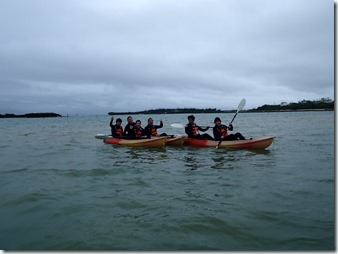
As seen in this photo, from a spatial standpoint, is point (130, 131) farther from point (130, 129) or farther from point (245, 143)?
point (245, 143)

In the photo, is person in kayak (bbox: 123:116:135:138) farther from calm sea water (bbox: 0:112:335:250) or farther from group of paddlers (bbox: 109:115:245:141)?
calm sea water (bbox: 0:112:335:250)

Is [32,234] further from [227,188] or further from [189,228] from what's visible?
[227,188]

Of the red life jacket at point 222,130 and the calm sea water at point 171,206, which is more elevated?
the red life jacket at point 222,130

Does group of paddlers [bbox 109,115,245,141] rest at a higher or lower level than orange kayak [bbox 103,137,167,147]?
higher

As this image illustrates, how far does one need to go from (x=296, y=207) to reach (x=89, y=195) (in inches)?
176

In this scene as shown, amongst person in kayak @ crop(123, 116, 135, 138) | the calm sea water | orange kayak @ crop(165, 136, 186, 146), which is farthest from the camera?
person in kayak @ crop(123, 116, 135, 138)

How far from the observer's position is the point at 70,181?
28.0 feet

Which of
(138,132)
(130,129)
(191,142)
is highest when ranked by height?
(130,129)

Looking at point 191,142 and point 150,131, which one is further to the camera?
point 150,131

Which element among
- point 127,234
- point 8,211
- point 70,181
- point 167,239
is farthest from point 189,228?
point 70,181

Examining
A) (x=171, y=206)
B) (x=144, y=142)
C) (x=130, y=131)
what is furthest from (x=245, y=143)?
(x=171, y=206)

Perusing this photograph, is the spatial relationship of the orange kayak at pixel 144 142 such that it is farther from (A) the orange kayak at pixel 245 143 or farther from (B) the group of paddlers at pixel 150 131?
(A) the orange kayak at pixel 245 143

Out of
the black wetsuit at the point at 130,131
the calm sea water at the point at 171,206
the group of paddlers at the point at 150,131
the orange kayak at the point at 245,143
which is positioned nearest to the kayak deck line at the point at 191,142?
the orange kayak at the point at 245,143

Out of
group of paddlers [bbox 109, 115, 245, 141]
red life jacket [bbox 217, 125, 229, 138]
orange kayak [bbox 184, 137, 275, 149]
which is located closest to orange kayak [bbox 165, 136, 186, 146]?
group of paddlers [bbox 109, 115, 245, 141]
